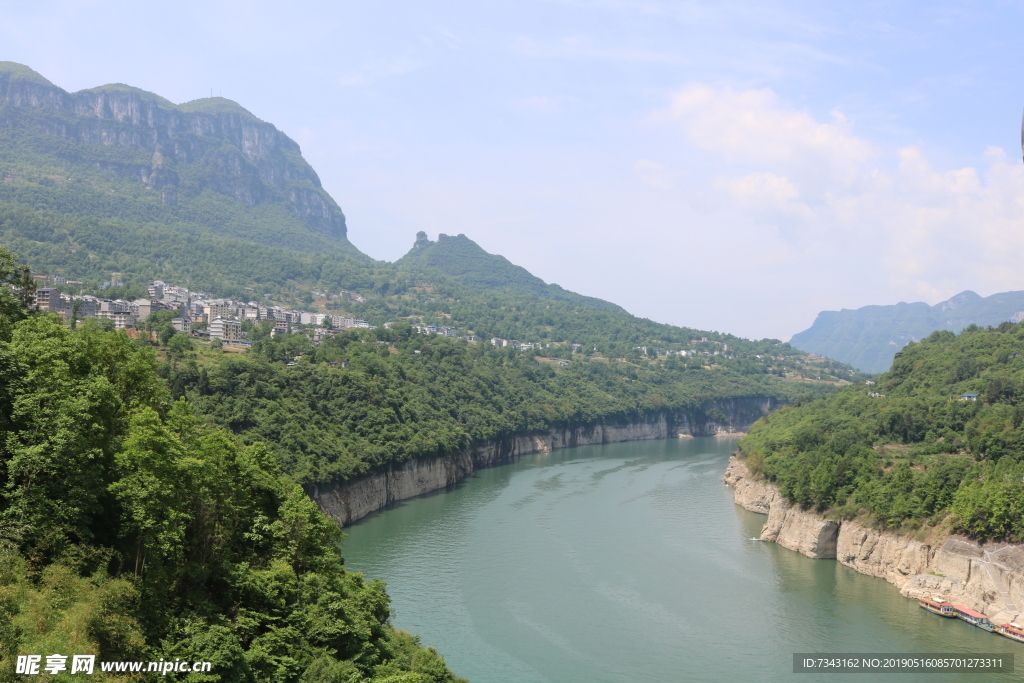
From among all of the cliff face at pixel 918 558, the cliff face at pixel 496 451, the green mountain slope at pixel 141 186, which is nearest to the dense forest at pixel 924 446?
the cliff face at pixel 918 558

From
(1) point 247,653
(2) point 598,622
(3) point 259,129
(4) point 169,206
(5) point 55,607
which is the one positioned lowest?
(2) point 598,622

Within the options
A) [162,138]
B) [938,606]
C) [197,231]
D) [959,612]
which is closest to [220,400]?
[938,606]

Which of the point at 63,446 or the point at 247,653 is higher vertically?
the point at 63,446

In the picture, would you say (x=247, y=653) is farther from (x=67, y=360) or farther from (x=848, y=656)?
(x=848, y=656)

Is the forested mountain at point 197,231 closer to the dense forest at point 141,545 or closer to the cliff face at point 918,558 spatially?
the cliff face at point 918,558

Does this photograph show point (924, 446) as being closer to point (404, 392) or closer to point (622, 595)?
point (622, 595)

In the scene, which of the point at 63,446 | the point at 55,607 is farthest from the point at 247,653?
the point at 63,446

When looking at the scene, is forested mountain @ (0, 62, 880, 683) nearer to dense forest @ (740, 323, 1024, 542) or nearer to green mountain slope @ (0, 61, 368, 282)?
green mountain slope @ (0, 61, 368, 282)
